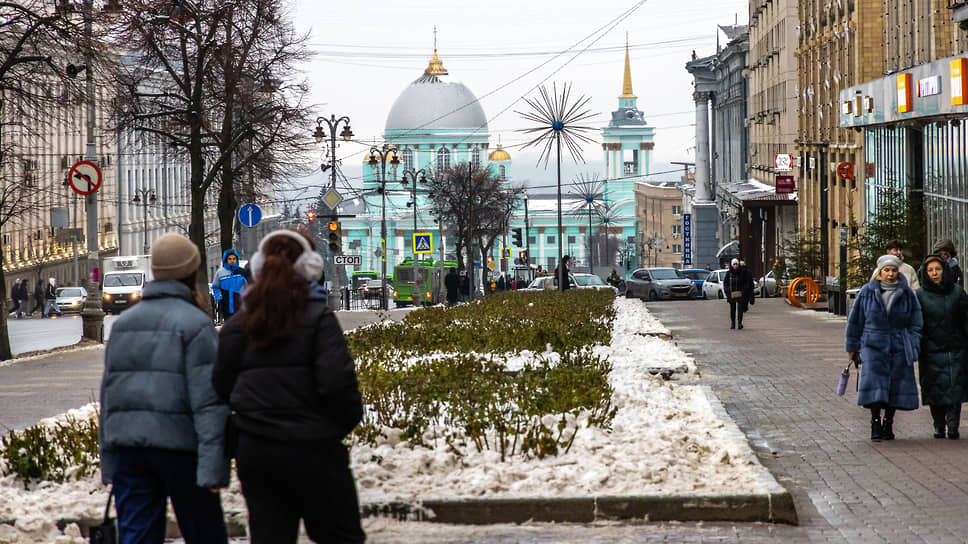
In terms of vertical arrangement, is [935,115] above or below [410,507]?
above

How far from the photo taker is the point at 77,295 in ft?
199

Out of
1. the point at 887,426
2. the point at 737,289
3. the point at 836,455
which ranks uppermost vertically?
→ the point at 737,289

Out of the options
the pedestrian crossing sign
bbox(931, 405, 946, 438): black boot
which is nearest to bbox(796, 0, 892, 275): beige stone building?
the pedestrian crossing sign

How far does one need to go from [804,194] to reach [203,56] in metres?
27.2

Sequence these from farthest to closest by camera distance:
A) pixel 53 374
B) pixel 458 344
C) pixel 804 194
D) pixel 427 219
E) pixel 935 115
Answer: pixel 427 219, pixel 804 194, pixel 935 115, pixel 53 374, pixel 458 344

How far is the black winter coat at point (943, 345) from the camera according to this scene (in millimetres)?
12258

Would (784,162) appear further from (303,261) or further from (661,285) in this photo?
(303,261)

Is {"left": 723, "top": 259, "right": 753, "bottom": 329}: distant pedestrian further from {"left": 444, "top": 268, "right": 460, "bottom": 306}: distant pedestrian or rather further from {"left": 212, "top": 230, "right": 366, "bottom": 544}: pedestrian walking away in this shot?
{"left": 212, "top": 230, "right": 366, "bottom": 544}: pedestrian walking away

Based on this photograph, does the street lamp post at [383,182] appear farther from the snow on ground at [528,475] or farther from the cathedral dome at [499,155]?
the cathedral dome at [499,155]

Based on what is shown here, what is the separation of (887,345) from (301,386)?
25.7 ft

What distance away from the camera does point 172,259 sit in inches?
239

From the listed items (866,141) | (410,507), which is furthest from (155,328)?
(866,141)

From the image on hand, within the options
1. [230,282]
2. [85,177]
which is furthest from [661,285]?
[85,177]

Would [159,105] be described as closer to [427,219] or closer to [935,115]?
[935,115]
